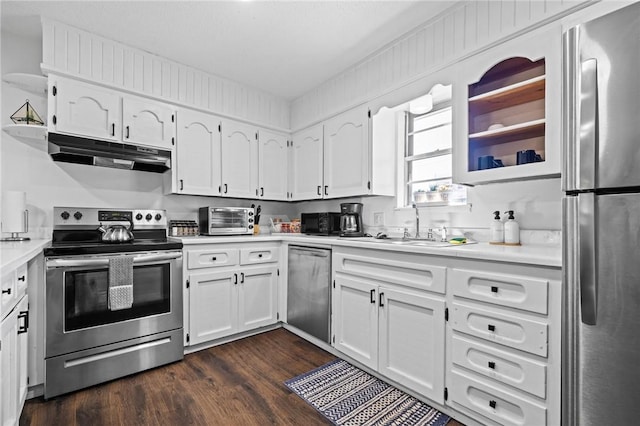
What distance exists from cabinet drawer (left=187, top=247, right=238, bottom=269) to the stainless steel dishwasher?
560 millimetres

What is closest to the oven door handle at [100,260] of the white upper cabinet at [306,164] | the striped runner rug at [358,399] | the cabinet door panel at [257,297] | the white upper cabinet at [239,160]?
the cabinet door panel at [257,297]

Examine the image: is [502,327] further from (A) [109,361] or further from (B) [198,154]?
(B) [198,154]

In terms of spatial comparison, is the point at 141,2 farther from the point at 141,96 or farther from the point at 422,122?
the point at 422,122

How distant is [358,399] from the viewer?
189 centimetres

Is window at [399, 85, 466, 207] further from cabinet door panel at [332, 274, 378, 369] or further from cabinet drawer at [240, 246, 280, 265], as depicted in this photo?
cabinet drawer at [240, 246, 280, 265]

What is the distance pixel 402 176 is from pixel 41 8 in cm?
306

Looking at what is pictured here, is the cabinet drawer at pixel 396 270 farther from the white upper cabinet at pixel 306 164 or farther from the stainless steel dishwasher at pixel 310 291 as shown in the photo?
the white upper cabinet at pixel 306 164

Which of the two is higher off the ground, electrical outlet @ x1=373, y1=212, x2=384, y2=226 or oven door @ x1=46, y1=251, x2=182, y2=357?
electrical outlet @ x1=373, y1=212, x2=384, y2=226

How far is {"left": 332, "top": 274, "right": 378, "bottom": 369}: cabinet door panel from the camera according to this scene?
2127 mm

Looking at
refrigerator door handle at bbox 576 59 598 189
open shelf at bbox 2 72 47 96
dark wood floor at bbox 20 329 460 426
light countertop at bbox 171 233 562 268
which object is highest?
open shelf at bbox 2 72 47 96

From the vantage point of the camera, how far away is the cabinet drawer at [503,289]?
4.48ft

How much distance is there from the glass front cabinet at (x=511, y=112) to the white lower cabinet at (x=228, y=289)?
1897 mm

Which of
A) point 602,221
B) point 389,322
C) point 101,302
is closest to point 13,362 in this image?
point 101,302

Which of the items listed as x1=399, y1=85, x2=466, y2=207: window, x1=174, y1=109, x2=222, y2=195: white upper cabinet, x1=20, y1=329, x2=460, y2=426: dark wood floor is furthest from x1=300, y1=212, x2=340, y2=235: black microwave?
x1=20, y1=329, x2=460, y2=426: dark wood floor
